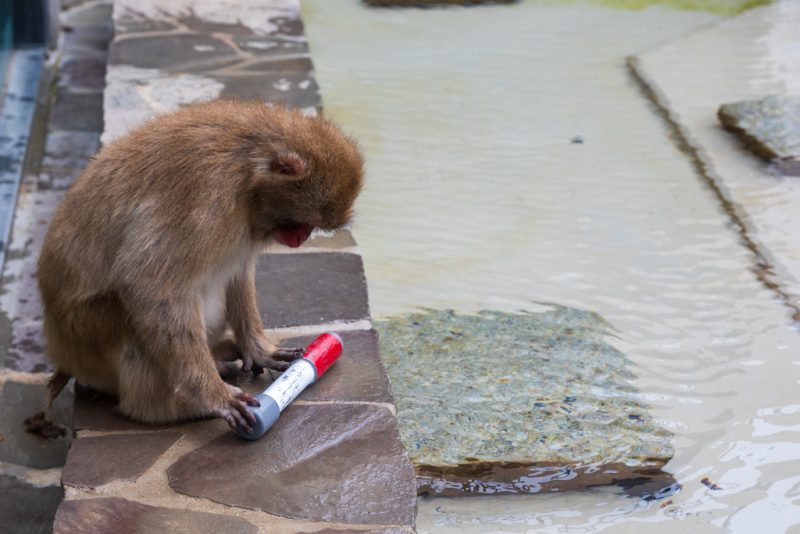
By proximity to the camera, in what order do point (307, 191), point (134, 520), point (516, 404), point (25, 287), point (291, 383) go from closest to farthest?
point (134, 520)
point (307, 191)
point (291, 383)
point (516, 404)
point (25, 287)

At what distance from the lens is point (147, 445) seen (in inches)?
129

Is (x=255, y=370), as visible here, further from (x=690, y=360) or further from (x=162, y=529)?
(x=690, y=360)

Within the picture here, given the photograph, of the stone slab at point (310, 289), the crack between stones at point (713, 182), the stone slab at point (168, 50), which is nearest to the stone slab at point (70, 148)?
the stone slab at point (168, 50)

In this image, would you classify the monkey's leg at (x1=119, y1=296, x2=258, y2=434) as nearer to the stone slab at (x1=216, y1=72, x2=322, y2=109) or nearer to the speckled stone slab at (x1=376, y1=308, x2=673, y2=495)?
the speckled stone slab at (x1=376, y1=308, x2=673, y2=495)

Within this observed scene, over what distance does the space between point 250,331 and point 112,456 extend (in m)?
0.63

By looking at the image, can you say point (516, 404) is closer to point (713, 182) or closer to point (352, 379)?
point (352, 379)

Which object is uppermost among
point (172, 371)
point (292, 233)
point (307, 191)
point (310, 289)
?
point (307, 191)

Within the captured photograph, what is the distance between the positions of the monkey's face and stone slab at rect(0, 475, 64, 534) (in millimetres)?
1194

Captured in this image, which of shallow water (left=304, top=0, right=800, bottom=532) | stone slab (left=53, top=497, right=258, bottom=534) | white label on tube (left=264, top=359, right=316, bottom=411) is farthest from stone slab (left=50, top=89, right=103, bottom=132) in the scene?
stone slab (left=53, top=497, right=258, bottom=534)

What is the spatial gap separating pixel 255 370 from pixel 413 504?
2.87ft

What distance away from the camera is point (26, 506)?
3646 millimetres

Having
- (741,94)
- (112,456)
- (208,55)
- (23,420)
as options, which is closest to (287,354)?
(112,456)

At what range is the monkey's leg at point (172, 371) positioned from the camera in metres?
3.10

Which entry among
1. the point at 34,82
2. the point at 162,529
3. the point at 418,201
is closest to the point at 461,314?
the point at 418,201
